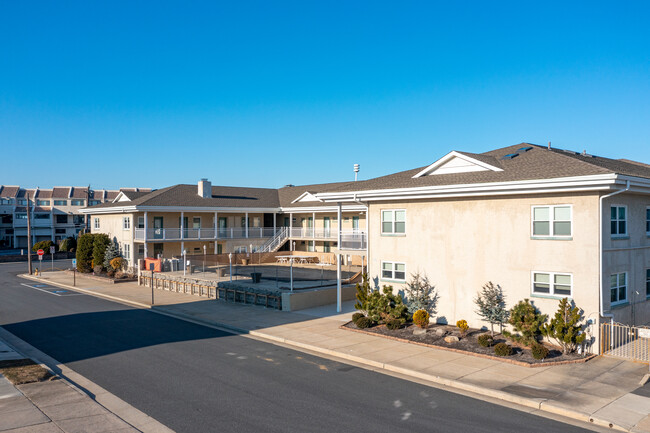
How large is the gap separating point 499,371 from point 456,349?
234 centimetres

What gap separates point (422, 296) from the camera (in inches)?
791

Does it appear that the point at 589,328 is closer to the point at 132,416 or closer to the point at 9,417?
the point at 132,416

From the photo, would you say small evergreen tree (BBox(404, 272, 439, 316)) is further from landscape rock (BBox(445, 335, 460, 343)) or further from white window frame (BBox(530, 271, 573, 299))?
white window frame (BBox(530, 271, 573, 299))

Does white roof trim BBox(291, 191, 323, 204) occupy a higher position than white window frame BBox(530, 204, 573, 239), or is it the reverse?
white roof trim BBox(291, 191, 323, 204)

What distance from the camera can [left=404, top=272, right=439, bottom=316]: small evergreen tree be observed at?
20.0 meters

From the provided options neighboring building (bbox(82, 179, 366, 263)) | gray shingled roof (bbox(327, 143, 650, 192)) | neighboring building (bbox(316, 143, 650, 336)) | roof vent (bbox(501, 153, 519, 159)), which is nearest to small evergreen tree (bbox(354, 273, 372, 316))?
neighboring building (bbox(316, 143, 650, 336))

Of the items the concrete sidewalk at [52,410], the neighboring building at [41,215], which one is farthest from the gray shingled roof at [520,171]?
the neighboring building at [41,215]

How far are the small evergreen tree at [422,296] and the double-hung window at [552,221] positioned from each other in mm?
4934

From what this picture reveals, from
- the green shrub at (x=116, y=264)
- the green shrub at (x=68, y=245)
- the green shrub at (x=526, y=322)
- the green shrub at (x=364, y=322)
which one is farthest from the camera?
the green shrub at (x=68, y=245)

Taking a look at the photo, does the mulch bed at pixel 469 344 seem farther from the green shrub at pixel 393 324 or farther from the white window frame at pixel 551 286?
the white window frame at pixel 551 286

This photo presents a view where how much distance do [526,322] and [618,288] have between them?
12.4 ft

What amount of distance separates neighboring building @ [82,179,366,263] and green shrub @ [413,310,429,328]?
20678mm

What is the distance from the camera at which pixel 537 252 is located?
17.0 meters

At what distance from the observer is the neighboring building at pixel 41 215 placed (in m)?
89.1
